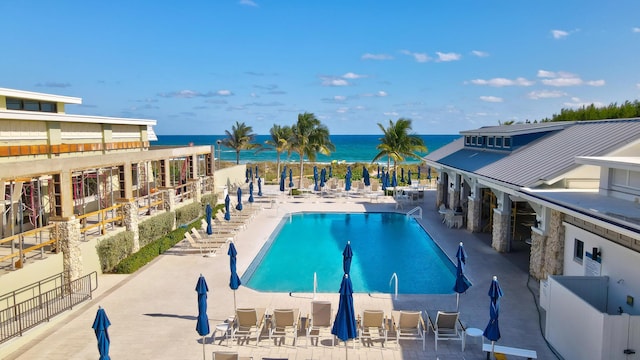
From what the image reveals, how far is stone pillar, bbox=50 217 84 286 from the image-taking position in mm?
14102

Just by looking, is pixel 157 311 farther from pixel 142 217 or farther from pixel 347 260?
pixel 142 217

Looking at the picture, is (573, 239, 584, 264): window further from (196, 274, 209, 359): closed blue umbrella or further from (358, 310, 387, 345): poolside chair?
(196, 274, 209, 359): closed blue umbrella

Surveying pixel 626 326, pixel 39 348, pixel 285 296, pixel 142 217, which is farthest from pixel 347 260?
pixel 142 217

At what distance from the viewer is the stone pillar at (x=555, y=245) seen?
13.8m

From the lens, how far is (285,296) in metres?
14.5

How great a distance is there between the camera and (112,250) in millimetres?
16234

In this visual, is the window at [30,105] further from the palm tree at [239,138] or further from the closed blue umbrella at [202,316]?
the palm tree at [239,138]

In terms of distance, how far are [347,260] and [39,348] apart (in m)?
8.49

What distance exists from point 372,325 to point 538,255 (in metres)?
7.29

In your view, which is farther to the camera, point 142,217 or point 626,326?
point 142,217

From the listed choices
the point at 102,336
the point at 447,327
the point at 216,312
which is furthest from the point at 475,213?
the point at 102,336

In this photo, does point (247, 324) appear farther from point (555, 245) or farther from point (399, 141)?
point (399, 141)

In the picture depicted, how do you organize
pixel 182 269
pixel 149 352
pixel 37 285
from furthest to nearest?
1. pixel 182 269
2. pixel 37 285
3. pixel 149 352

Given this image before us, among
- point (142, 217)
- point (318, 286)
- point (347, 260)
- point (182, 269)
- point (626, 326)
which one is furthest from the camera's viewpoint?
point (142, 217)
